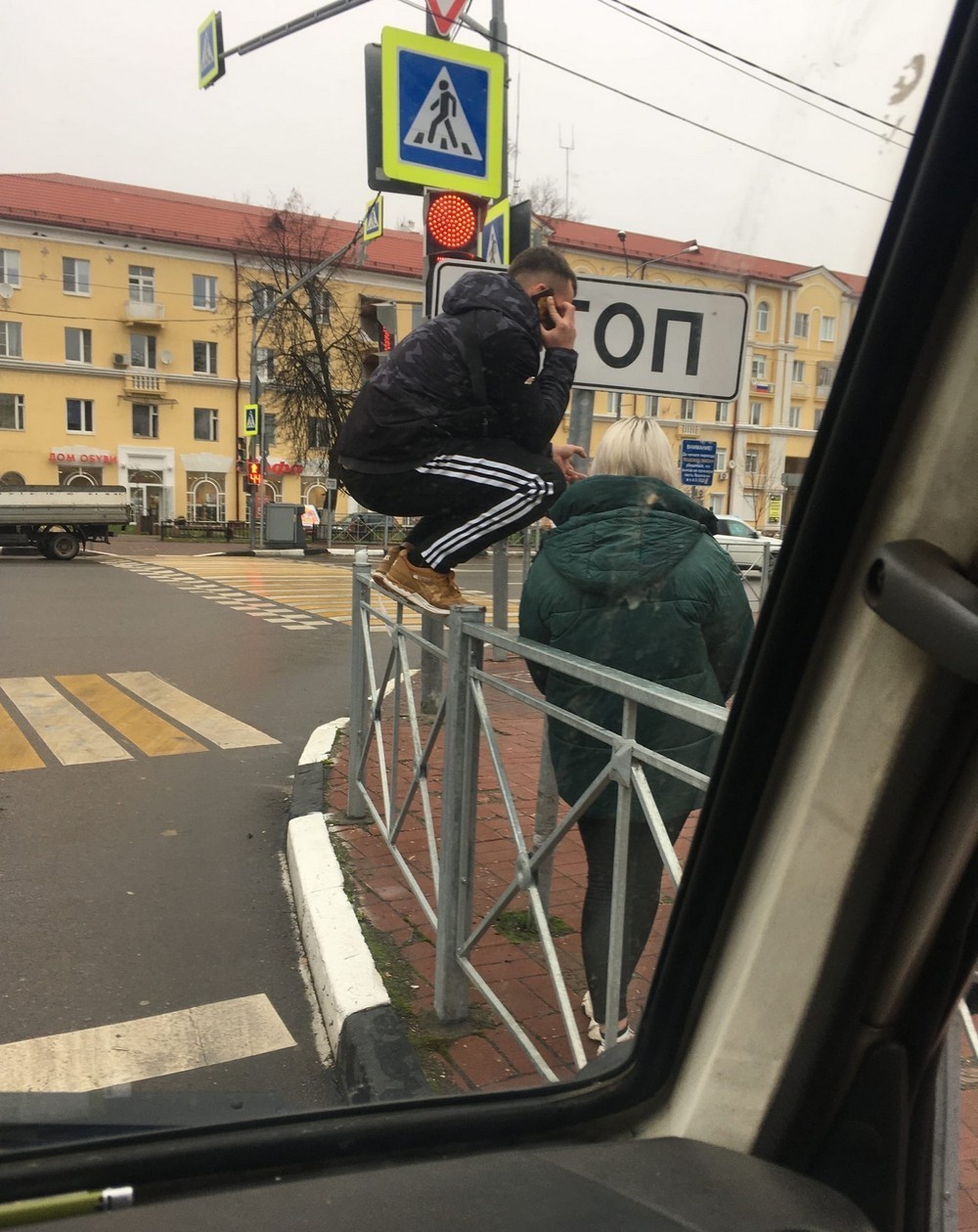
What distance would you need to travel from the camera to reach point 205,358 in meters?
8.54

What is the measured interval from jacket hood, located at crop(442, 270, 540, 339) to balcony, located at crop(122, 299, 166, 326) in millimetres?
2387

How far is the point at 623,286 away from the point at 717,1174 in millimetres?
2217

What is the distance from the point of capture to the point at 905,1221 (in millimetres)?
1044

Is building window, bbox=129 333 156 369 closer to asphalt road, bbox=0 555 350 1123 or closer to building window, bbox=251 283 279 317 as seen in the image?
building window, bbox=251 283 279 317

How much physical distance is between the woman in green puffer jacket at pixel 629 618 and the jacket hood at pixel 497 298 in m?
0.63

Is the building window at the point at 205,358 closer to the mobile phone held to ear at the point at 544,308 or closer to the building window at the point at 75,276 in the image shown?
the building window at the point at 75,276

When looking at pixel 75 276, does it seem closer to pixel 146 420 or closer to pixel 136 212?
pixel 136 212

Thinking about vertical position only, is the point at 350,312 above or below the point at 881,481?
above

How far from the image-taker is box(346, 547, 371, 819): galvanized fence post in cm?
453

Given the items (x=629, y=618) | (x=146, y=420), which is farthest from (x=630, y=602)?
(x=146, y=420)

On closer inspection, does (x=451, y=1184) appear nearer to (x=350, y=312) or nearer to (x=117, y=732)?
(x=350, y=312)

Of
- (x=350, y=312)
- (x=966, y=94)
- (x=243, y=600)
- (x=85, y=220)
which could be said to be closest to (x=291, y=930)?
(x=85, y=220)

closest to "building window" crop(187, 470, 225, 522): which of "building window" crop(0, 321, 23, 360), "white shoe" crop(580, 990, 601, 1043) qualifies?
"building window" crop(0, 321, 23, 360)

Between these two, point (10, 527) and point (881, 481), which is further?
point (10, 527)
